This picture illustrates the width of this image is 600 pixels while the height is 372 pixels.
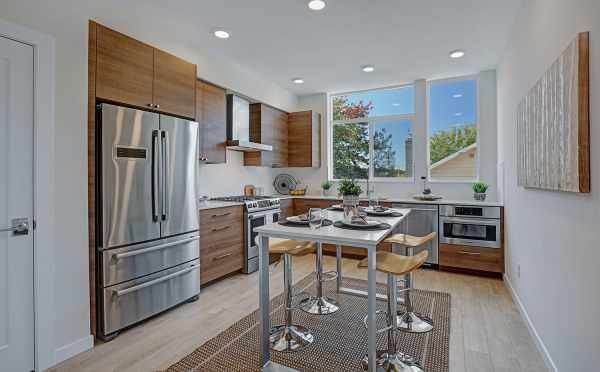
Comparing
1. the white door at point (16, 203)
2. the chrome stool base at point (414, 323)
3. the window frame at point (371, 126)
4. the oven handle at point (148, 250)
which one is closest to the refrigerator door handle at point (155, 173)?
the oven handle at point (148, 250)

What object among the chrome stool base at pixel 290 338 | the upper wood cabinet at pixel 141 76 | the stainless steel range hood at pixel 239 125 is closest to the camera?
the chrome stool base at pixel 290 338

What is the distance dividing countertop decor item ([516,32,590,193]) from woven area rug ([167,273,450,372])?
1306 mm

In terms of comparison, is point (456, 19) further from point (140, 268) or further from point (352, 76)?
point (140, 268)

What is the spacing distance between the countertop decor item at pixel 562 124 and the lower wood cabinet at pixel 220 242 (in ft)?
9.46

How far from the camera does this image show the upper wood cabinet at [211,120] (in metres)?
3.62

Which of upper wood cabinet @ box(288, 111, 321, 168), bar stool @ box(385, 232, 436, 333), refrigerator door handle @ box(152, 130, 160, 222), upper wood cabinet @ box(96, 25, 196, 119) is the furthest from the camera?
upper wood cabinet @ box(288, 111, 321, 168)

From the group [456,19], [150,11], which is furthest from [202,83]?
[456,19]

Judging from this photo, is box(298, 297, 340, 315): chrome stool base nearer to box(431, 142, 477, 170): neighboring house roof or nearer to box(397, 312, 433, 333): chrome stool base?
box(397, 312, 433, 333): chrome stool base

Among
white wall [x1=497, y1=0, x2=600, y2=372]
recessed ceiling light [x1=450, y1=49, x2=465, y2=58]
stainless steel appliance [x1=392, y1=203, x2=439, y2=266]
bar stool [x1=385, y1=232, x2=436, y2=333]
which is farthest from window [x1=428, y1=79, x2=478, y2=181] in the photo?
bar stool [x1=385, y1=232, x2=436, y2=333]

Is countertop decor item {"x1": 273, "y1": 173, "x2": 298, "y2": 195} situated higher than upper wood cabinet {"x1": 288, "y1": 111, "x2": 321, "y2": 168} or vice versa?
upper wood cabinet {"x1": 288, "y1": 111, "x2": 321, "y2": 168}

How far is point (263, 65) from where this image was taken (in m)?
4.27

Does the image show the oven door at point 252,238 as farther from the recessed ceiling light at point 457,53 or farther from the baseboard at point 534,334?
the recessed ceiling light at point 457,53

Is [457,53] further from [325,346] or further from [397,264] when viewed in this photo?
[325,346]

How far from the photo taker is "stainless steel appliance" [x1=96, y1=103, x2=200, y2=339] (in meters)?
2.36
